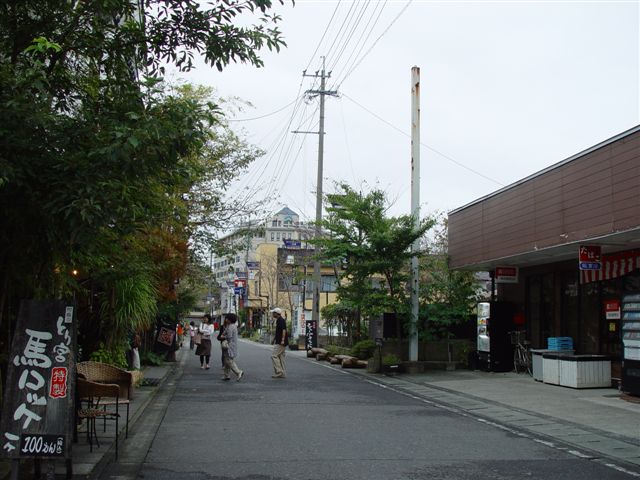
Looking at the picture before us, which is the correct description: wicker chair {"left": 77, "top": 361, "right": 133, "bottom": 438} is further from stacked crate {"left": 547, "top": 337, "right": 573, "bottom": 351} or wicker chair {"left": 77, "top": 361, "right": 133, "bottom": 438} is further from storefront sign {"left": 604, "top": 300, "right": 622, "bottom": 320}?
stacked crate {"left": 547, "top": 337, "right": 573, "bottom": 351}

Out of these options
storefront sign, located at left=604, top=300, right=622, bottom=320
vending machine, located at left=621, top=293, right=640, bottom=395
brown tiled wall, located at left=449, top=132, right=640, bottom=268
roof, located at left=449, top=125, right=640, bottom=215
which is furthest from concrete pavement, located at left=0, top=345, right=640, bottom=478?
roof, located at left=449, top=125, right=640, bottom=215

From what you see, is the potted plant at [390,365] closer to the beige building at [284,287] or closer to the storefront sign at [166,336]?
the storefront sign at [166,336]

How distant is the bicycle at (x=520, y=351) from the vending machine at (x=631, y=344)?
602cm

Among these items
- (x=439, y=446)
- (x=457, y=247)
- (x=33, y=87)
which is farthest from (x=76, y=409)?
(x=457, y=247)

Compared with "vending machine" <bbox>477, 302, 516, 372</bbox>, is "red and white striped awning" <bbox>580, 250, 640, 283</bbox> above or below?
above

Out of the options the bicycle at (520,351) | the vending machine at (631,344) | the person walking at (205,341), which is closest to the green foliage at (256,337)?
the person walking at (205,341)

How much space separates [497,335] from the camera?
19406 mm

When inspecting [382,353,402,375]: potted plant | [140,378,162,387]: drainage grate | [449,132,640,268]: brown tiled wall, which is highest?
[449,132,640,268]: brown tiled wall

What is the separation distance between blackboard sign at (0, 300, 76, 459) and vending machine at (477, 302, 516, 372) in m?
14.8

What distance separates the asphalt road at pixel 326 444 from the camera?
7.40 meters

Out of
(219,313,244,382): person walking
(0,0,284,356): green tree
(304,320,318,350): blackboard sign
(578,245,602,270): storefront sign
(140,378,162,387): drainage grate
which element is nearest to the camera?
(0,0,284,356): green tree

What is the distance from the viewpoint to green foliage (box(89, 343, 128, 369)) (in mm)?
Answer: 13766

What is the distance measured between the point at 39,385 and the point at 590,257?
38.8 feet

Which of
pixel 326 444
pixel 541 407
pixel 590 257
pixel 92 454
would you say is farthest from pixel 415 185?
pixel 92 454
